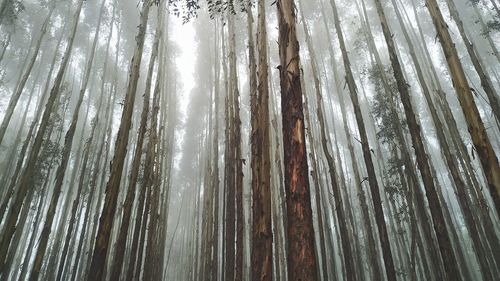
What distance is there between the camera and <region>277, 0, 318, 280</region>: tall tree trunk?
7.88 ft

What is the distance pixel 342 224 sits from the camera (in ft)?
23.5

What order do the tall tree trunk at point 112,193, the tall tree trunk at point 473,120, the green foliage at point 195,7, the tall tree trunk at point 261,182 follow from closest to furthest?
1. the tall tree trunk at point 473,120
2. the tall tree trunk at point 261,182
3. the tall tree trunk at point 112,193
4. the green foliage at point 195,7

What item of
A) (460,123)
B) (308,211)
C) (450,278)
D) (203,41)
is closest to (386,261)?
(450,278)

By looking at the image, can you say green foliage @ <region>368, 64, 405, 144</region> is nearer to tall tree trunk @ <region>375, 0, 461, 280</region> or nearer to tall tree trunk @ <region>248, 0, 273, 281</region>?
tall tree trunk @ <region>375, 0, 461, 280</region>

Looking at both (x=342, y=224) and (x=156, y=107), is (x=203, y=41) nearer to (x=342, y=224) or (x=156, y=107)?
(x=156, y=107)

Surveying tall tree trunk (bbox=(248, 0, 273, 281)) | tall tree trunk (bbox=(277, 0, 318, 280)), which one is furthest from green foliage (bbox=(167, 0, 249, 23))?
tall tree trunk (bbox=(277, 0, 318, 280))

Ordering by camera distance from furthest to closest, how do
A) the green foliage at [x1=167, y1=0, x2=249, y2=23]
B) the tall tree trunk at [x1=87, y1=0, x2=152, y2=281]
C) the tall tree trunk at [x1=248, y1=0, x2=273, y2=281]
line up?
the green foliage at [x1=167, y1=0, x2=249, y2=23], the tall tree trunk at [x1=87, y1=0, x2=152, y2=281], the tall tree trunk at [x1=248, y1=0, x2=273, y2=281]

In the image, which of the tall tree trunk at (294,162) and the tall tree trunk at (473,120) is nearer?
the tall tree trunk at (294,162)

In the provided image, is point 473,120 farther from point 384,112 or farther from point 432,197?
point 384,112

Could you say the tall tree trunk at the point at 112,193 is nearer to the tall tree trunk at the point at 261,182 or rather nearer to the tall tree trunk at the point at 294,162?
the tall tree trunk at the point at 261,182

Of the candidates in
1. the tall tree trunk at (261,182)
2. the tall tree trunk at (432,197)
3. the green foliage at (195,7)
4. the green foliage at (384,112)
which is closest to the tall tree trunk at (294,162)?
the tall tree trunk at (261,182)

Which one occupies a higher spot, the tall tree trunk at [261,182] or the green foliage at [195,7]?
the green foliage at [195,7]

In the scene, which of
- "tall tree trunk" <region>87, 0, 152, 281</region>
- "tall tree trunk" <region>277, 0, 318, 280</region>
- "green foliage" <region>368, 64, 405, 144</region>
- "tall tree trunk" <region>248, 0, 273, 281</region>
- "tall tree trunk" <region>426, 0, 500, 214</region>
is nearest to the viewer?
"tall tree trunk" <region>277, 0, 318, 280</region>

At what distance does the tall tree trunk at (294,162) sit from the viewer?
2400 millimetres
